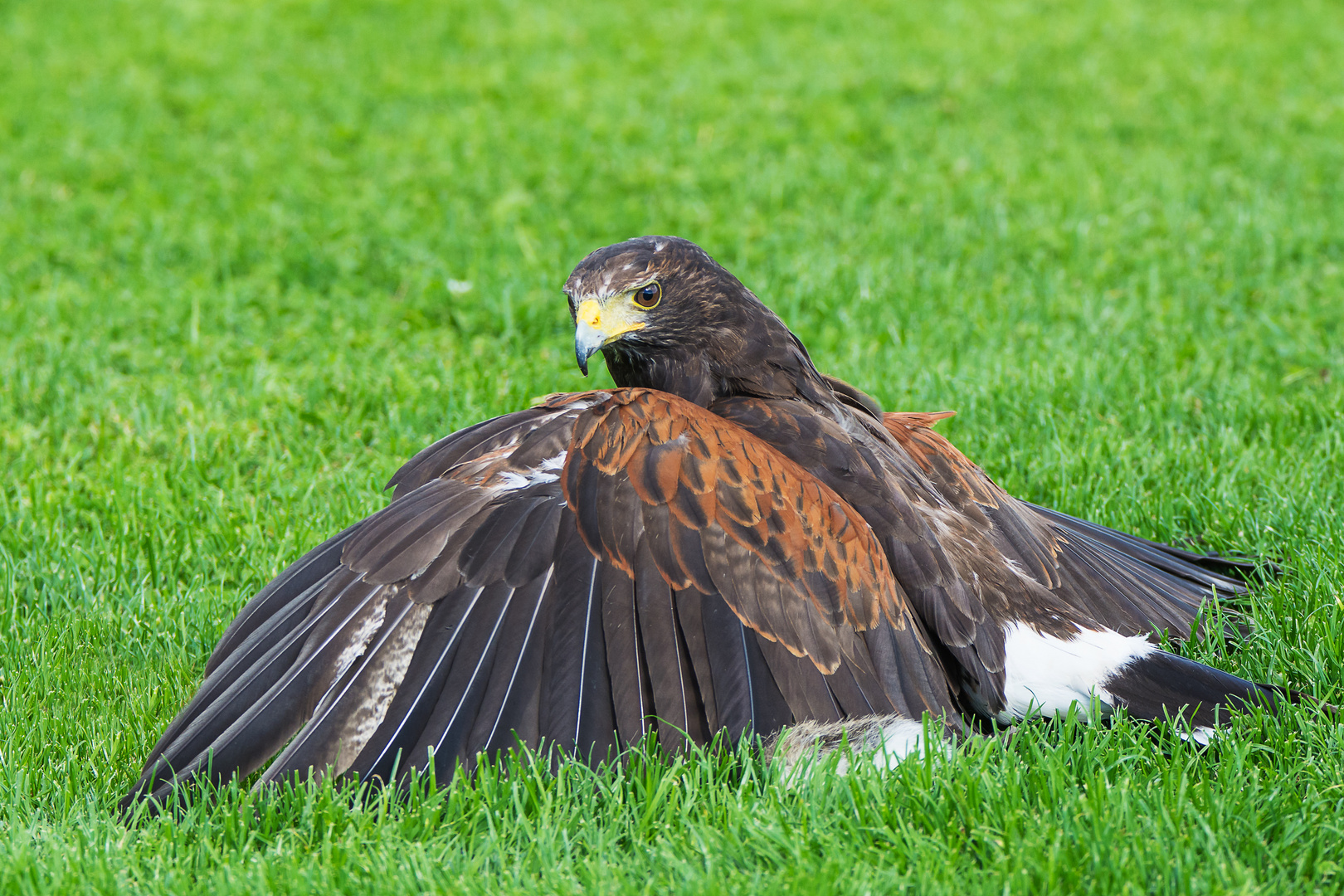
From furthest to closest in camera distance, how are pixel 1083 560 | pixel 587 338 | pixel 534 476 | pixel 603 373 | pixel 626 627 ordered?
pixel 603 373, pixel 1083 560, pixel 587 338, pixel 534 476, pixel 626 627

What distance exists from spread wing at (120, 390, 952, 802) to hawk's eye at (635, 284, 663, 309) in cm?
72

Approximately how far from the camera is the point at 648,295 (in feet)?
13.0

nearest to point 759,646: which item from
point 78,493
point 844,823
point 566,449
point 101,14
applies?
point 844,823

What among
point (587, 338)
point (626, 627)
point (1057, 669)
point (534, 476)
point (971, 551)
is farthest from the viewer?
point (587, 338)

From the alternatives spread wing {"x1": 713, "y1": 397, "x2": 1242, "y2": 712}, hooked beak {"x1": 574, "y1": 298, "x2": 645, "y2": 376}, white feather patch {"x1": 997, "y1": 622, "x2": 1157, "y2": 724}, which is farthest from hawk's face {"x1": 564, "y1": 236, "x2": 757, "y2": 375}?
white feather patch {"x1": 997, "y1": 622, "x2": 1157, "y2": 724}

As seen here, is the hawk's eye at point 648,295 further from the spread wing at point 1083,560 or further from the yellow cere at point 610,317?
the spread wing at point 1083,560

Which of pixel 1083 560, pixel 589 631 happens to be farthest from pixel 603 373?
pixel 589 631

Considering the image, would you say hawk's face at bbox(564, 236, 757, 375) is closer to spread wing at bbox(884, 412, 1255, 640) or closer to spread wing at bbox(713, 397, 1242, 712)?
spread wing at bbox(713, 397, 1242, 712)

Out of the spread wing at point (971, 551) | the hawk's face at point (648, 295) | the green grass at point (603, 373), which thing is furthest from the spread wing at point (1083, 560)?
the hawk's face at point (648, 295)

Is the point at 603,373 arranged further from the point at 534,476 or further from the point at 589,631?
the point at 589,631

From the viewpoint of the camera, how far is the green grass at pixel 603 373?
2984 mm

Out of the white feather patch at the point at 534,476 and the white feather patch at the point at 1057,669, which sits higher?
the white feather patch at the point at 534,476

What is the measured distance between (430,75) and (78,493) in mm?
6585

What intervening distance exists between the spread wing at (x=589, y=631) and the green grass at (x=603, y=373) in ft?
0.44
